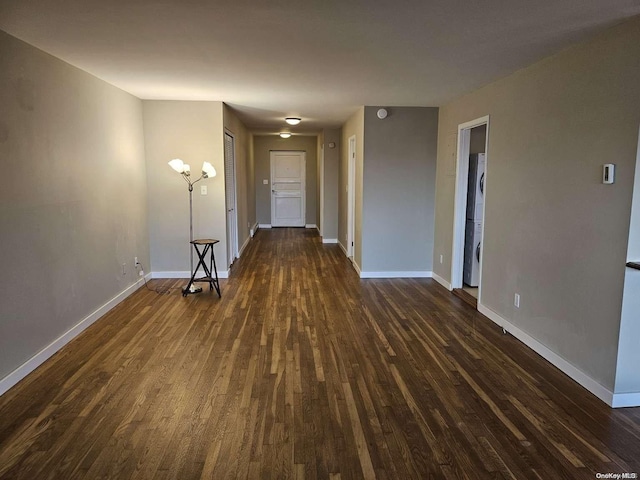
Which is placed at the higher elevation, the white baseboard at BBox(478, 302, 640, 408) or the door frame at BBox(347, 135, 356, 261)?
the door frame at BBox(347, 135, 356, 261)

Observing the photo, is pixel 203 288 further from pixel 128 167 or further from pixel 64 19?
pixel 64 19

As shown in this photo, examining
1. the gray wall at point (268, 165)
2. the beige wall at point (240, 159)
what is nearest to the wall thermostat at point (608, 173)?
the beige wall at point (240, 159)

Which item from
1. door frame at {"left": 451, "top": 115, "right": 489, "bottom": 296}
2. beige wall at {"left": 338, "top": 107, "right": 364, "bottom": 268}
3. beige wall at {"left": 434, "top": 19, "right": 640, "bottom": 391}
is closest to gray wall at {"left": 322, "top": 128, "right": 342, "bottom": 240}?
beige wall at {"left": 338, "top": 107, "right": 364, "bottom": 268}

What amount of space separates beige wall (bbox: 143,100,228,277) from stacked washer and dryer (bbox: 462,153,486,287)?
3.06 meters

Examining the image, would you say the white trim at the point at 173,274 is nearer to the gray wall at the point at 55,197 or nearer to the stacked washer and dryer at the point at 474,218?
the gray wall at the point at 55,197

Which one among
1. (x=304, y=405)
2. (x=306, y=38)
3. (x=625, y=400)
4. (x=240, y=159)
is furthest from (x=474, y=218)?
(x=240, y=159)

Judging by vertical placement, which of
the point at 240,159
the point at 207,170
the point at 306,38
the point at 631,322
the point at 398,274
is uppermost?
the point at 306,38

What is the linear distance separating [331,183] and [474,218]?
13.6 ft

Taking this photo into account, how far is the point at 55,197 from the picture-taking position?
3381mm

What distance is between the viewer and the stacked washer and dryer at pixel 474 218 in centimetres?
495

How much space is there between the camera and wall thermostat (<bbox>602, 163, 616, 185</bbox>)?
8.50ft

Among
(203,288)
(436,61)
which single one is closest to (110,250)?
(203,288)

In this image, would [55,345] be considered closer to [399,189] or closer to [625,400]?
[625,400]

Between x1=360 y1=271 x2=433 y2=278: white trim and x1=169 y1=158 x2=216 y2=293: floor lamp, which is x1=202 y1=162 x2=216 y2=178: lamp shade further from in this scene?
x1=360 y1=271 x2=433 y2=278: white trim
